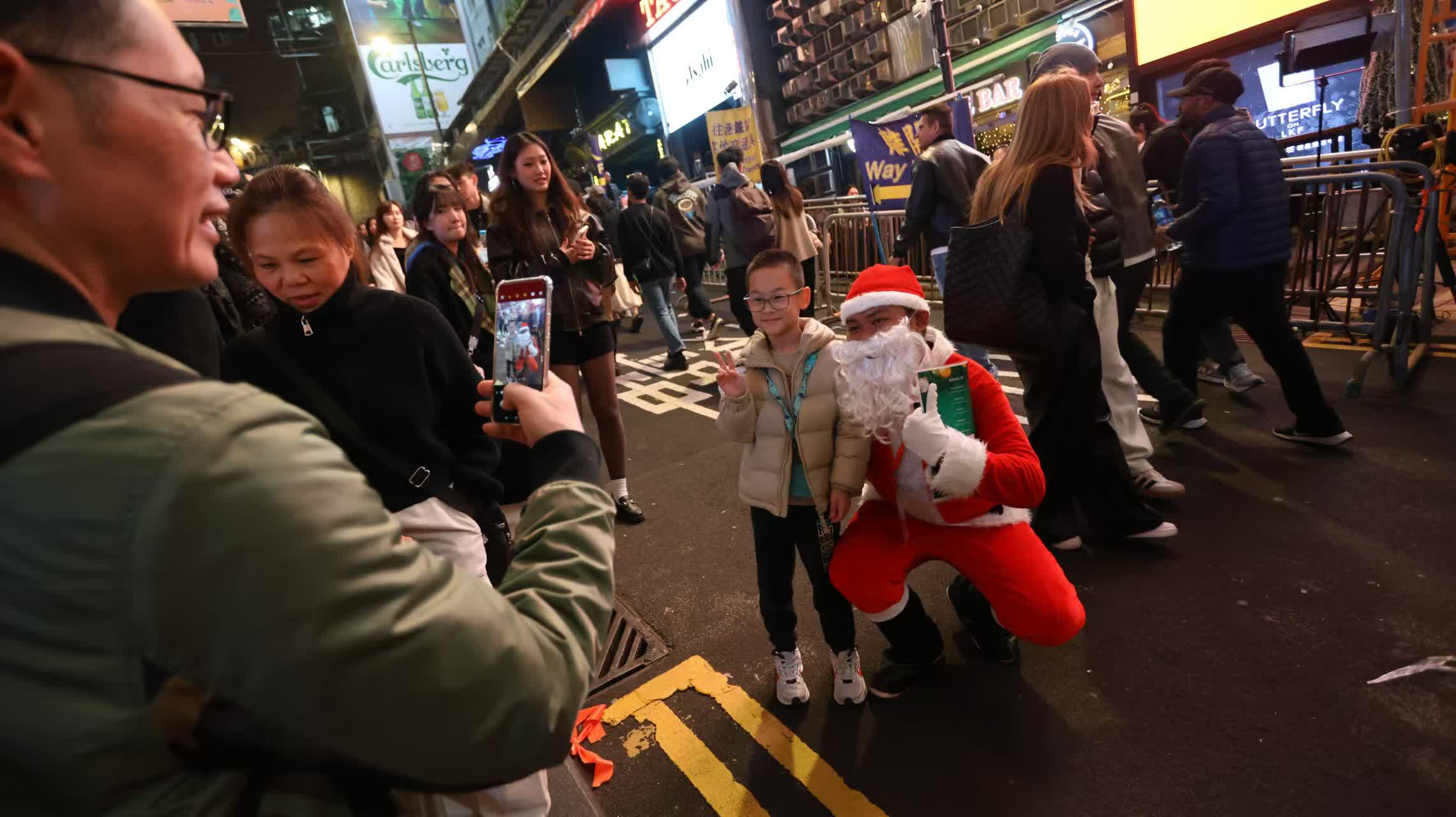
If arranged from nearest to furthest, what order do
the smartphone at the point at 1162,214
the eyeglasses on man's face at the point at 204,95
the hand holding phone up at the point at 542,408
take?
the eyeglasses on man's face at the point at 204,95 → the hand holding phone up at the point at 542,408 → the smartphone at the point at 1162,214

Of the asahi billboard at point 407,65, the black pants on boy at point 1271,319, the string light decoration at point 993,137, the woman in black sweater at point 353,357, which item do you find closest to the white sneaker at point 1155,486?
the black pants on boy at point 1271,319

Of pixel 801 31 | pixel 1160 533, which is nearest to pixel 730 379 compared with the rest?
pixel 1160 533

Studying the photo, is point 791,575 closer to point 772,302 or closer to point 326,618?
point 772,302

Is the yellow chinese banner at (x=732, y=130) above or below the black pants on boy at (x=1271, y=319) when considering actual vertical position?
above

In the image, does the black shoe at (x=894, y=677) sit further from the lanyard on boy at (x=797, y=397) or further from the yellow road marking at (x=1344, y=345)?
the yellow road marking at (x=1344, y=345)

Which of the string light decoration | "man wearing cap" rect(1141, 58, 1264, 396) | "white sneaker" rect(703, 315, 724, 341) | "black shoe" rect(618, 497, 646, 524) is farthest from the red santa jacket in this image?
the string light decoration

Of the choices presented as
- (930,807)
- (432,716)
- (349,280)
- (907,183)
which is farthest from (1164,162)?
(432,716)

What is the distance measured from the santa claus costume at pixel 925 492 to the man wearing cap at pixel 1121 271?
1438mm

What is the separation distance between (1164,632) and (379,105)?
43221 millimetres

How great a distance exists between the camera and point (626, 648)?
10.8 feet

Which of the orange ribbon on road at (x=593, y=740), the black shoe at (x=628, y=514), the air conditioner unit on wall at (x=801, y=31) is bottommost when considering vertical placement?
the orange ribbon on road at (x=593, y=740)

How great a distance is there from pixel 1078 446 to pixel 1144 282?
1.46 m

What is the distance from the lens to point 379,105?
3712cm

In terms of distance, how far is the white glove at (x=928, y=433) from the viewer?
2.21 meters
